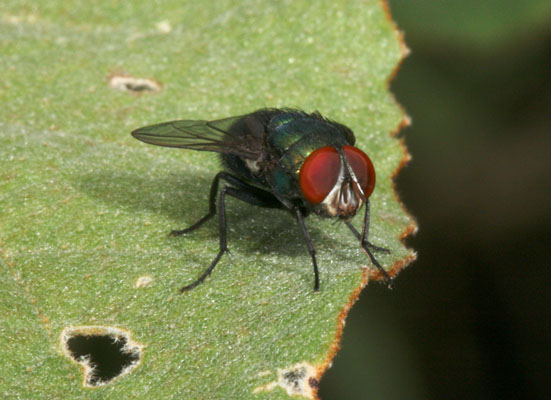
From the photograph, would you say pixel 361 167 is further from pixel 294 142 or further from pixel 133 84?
pixel 133 84

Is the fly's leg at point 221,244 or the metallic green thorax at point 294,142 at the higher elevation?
the metallic green thorax at point 294,142

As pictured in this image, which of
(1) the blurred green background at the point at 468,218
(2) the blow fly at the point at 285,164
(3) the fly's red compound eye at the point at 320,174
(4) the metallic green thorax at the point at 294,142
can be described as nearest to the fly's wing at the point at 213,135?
(2) the blow fly at the point at 285,164

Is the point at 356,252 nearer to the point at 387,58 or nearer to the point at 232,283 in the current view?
the point at 232,283

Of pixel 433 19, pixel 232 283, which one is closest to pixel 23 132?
pixel 232 283

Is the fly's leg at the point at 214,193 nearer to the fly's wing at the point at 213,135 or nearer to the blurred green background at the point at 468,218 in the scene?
the fly's wing at the point at 213,135

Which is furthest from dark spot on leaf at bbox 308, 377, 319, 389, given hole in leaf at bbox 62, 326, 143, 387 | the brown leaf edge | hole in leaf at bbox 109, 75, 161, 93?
hole in leaf at bbox 109, 75, 161, 93

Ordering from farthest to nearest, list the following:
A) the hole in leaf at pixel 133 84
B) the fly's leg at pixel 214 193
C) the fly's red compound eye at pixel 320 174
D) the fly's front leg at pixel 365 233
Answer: the hole in leaf at pixel 133 84 → the fly's leg at pixel 214 193 → the fly's front leg at pixel 365 233 → the fly's red compound eye at pixel 320 174

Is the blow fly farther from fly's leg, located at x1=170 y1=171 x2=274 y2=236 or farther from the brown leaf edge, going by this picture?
the brown leaf edge
